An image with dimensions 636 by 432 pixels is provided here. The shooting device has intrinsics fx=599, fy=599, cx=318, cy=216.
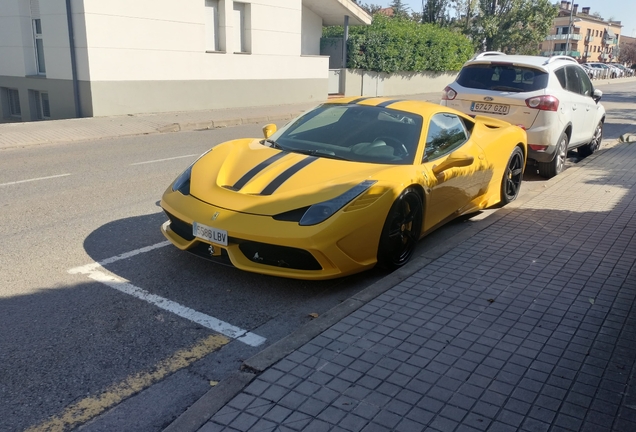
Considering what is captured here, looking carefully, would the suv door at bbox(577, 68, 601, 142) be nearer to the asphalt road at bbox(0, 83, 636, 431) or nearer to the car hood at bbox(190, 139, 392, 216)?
the asphalt road at bbox(0, 83, 636, 431)

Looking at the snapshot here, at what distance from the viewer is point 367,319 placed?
4.06m

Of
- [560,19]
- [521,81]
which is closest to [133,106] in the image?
[521,81]

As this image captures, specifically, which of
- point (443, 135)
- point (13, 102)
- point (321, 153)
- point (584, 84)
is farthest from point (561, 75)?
point (13, 102)

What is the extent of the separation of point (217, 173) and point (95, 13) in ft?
38.7

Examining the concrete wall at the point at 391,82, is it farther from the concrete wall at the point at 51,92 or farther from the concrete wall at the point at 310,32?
the concrete wall at the point at 51,92

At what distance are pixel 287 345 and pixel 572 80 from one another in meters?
8.25

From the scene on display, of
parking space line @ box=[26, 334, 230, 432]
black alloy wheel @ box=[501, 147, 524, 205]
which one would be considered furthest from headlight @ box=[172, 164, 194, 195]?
black alloy wheel @ box=[501, 147, 524, 205]

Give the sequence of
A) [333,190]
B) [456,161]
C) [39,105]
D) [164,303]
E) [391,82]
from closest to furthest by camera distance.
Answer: [164,303]
[333,190]
[456,161]
[39,105]
[391,82]

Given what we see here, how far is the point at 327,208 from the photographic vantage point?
181 inches

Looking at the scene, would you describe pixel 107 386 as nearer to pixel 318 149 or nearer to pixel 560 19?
pixel 318 149

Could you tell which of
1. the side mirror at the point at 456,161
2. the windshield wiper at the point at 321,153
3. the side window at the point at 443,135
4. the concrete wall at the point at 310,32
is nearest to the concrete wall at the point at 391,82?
the concrete wall at the point at 310,32

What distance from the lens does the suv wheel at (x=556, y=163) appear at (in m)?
9.38

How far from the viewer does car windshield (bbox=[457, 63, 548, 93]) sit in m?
9.11

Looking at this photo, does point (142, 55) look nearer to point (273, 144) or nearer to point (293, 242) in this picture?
point (273, 144)
